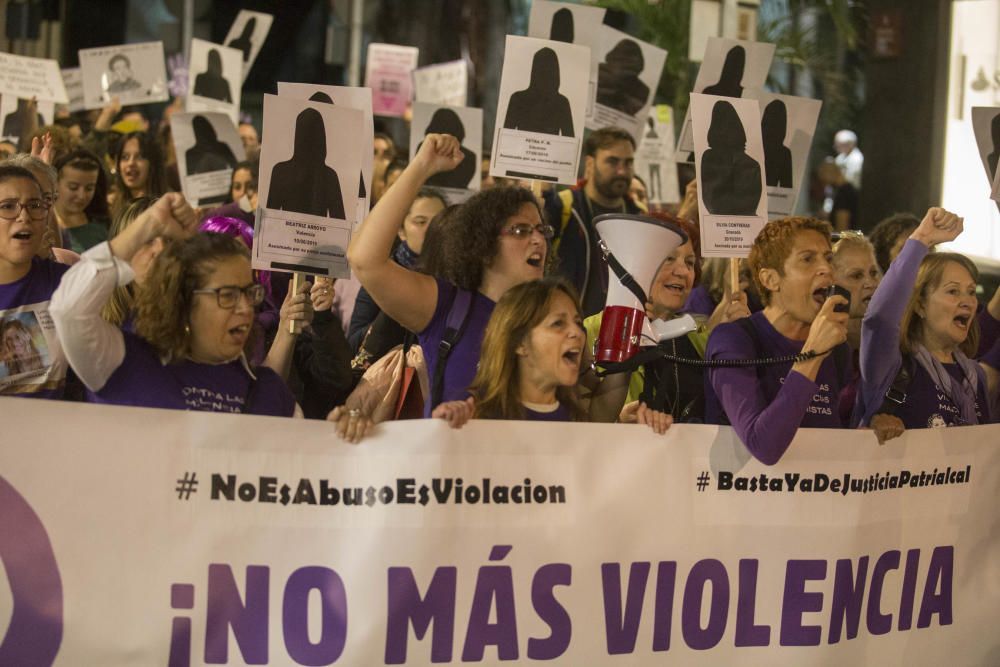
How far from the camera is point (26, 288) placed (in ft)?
12.6

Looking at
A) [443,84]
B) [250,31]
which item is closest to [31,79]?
[250,31]

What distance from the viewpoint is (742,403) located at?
3889 millimetres

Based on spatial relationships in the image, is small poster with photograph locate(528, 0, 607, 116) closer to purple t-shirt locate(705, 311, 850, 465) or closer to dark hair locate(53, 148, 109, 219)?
dark hair locate(53, 148, 109, 219)

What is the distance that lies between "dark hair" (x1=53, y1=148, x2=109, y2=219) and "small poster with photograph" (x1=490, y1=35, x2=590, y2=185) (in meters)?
2.06

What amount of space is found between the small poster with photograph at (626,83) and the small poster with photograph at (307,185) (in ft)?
9.26

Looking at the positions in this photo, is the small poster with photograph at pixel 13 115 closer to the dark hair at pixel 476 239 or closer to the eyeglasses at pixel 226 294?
the dark hair at pixel 476 239

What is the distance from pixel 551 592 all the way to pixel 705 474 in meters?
0.59

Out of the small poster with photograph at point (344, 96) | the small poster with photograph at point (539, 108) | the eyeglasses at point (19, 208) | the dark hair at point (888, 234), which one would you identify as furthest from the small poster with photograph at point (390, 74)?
the eyeglasses at point (19, 208)

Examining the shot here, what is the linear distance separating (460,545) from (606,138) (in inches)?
141

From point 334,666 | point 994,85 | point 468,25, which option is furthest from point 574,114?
point 468,25

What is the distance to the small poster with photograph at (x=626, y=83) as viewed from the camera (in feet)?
22.3

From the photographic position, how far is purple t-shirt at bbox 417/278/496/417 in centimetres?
391

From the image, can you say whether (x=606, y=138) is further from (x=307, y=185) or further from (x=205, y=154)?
(x=307, y=185)

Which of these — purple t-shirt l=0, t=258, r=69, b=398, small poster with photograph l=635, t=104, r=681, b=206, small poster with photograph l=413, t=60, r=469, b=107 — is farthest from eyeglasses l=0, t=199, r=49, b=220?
small poster with photograph l=413, t=60, r=469, b=107
